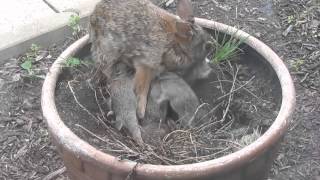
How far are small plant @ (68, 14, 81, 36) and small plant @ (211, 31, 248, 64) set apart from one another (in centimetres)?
148

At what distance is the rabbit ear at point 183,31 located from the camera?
2.79 m

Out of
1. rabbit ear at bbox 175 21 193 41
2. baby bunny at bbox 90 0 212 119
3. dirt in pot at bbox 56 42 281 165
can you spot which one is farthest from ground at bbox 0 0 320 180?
rabbit ear at bbox 175 21 193 41

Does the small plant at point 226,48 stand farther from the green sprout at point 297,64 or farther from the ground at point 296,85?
the green sprout at point 297,64

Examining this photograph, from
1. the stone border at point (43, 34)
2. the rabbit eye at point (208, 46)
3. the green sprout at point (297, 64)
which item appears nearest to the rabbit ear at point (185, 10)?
the rabbit eye at point (208, 46)

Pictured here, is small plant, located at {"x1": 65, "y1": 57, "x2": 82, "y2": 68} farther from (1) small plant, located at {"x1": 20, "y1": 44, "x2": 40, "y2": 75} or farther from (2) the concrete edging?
(2) the concrete edging

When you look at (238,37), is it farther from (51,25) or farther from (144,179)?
(51,25)

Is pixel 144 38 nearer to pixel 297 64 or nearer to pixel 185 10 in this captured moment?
pixel 185 10

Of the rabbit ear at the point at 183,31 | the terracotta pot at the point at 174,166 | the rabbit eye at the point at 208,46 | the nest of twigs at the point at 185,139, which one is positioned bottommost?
the nest of twigs at the point at 185,139

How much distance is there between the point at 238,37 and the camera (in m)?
3.15

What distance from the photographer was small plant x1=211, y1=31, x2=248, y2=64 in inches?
122

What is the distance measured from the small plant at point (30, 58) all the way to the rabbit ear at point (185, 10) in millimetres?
1646

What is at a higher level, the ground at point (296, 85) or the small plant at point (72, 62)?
the small plant at point (72, 62)

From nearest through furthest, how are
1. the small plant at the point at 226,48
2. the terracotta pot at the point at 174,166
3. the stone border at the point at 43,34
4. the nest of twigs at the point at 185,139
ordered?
the terracotta pot at the point at 174,166, the nest of twigs at the point at 185,139, the small plant at the point at 226,48, the stone border at the point at 43,34

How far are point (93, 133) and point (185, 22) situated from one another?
2.29ft
